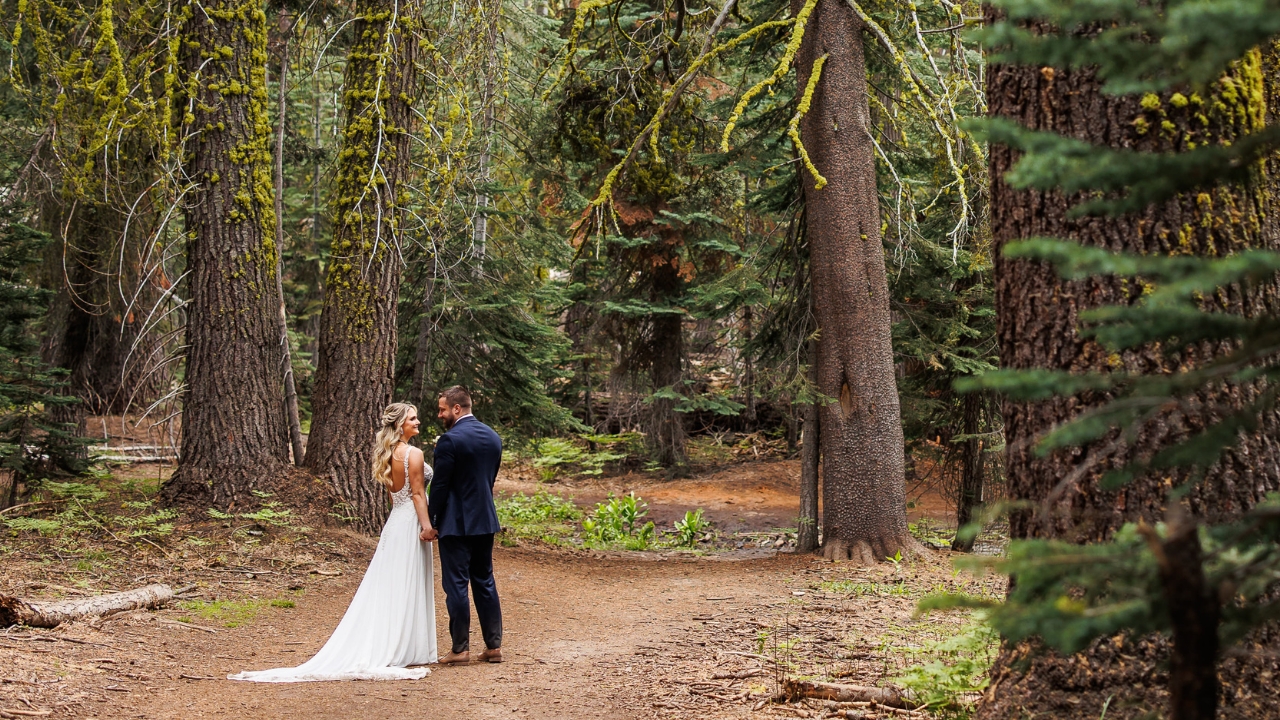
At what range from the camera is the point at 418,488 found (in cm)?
698

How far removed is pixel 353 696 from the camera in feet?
19.3

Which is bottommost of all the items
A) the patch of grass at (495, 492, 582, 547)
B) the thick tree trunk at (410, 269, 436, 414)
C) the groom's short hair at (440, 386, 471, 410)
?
the patch of grass at (495, 492, 582, 547)

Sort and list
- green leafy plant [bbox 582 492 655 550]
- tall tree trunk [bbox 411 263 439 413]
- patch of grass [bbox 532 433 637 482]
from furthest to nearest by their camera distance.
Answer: patch of grass [bbox 532 433 637 482] < green leafy plant [bbox 582 492 655 550] < tall tree trunk [bbox 411 263 439 413]

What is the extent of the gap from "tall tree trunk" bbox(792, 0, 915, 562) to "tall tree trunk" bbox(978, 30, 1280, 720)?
6.62 metres

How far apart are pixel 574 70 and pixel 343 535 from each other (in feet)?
19.4

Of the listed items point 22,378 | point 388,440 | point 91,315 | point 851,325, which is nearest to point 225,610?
point 388,440

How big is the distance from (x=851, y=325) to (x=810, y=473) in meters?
2.12

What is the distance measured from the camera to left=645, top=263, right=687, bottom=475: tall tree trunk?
22.0 metres

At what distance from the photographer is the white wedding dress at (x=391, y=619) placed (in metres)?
6.50

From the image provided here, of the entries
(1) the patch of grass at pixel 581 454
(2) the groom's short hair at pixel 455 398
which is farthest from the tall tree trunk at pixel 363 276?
(1) the patch of grass at pixel 581 454

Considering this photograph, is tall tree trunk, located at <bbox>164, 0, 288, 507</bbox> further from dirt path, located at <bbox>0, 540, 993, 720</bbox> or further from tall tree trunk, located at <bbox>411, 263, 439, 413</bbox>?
tall tree trunk, located at <bbox>411, 263, 439, 413</bbox>


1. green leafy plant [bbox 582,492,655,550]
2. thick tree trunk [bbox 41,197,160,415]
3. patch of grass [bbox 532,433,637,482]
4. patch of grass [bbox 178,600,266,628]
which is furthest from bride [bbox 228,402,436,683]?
patch of grass [bbox 532,433,637,482]

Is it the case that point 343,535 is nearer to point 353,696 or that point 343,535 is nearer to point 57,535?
point 57,535

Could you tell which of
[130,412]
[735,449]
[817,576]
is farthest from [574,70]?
[735,449]
